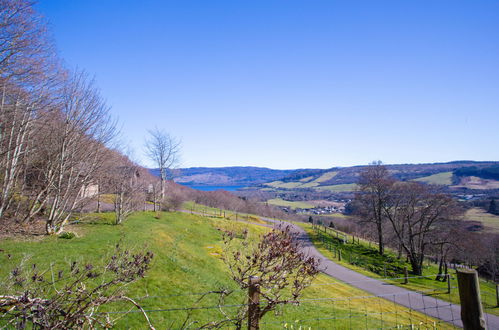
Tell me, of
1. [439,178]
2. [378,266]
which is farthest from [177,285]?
[439,178]

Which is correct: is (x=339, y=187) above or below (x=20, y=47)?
below

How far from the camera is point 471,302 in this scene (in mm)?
3768

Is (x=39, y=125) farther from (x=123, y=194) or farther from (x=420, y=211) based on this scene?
(x=420, y=211)

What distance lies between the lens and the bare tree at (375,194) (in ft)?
109

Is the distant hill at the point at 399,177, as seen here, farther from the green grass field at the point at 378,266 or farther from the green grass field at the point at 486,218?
the green grass field at the point at 378,266

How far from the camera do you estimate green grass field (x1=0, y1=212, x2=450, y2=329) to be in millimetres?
8438

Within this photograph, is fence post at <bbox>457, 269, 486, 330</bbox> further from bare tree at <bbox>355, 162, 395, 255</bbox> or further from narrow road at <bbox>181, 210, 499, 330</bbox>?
bare tree at <bbox>355, 162, 395, 255</bbox>

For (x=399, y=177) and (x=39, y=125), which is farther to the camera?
(x=399, y=177)

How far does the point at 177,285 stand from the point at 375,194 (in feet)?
103

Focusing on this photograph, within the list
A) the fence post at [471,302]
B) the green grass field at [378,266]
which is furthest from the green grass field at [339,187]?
the fence post at [471,302]

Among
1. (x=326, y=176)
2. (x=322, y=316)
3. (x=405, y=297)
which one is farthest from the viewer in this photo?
(x=326, y=176)

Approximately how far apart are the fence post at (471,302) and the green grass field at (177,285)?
261cm

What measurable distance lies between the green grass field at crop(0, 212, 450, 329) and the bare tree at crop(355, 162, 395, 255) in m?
18.5

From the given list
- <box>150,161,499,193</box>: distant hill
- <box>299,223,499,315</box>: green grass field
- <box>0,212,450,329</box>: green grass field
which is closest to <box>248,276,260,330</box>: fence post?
<box>0,212,450,329</box>: green grass field
